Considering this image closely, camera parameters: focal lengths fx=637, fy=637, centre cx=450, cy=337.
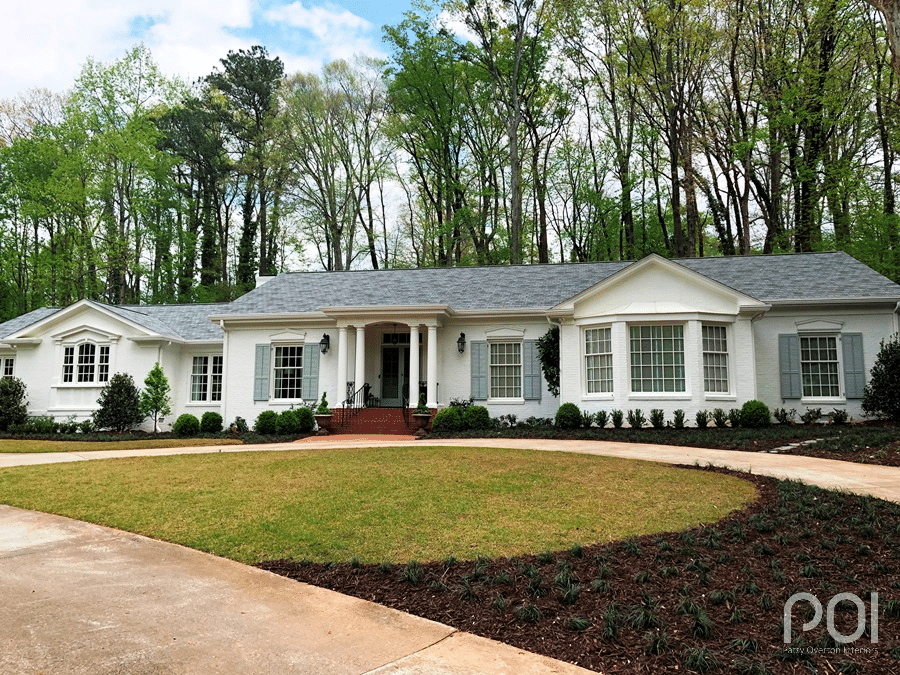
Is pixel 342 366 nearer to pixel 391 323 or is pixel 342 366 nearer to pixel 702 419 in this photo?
pixel 391 323

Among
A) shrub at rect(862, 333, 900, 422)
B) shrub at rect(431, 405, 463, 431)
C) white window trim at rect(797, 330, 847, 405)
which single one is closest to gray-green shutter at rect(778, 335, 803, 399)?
white window trim at rect(797, 330, 847, 405)

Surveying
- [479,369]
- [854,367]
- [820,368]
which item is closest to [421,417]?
[479,369]

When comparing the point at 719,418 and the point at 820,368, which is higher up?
the point at 820,368

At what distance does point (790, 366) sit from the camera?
56.1 ft

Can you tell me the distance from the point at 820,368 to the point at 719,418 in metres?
3.73

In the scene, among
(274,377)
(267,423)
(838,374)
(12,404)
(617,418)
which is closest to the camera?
(617,418)

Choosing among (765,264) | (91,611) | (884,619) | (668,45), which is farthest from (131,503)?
(668,45)

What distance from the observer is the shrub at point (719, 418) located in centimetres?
1580

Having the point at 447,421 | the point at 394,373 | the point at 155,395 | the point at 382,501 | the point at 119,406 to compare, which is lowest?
the point at 382,501

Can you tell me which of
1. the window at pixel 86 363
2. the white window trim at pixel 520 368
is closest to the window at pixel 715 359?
→ the white window trim at pixel 520 368

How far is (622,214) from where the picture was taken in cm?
3225

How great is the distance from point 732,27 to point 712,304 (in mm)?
16525

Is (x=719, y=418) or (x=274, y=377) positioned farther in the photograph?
(x=274, y=377)

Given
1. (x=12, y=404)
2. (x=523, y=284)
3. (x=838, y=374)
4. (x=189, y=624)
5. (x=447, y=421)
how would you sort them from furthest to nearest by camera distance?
(x=523, y=284)
(x=12, y=404)
(x=447, y=421)
(x=838, y=374)
(x=189, y=624)
